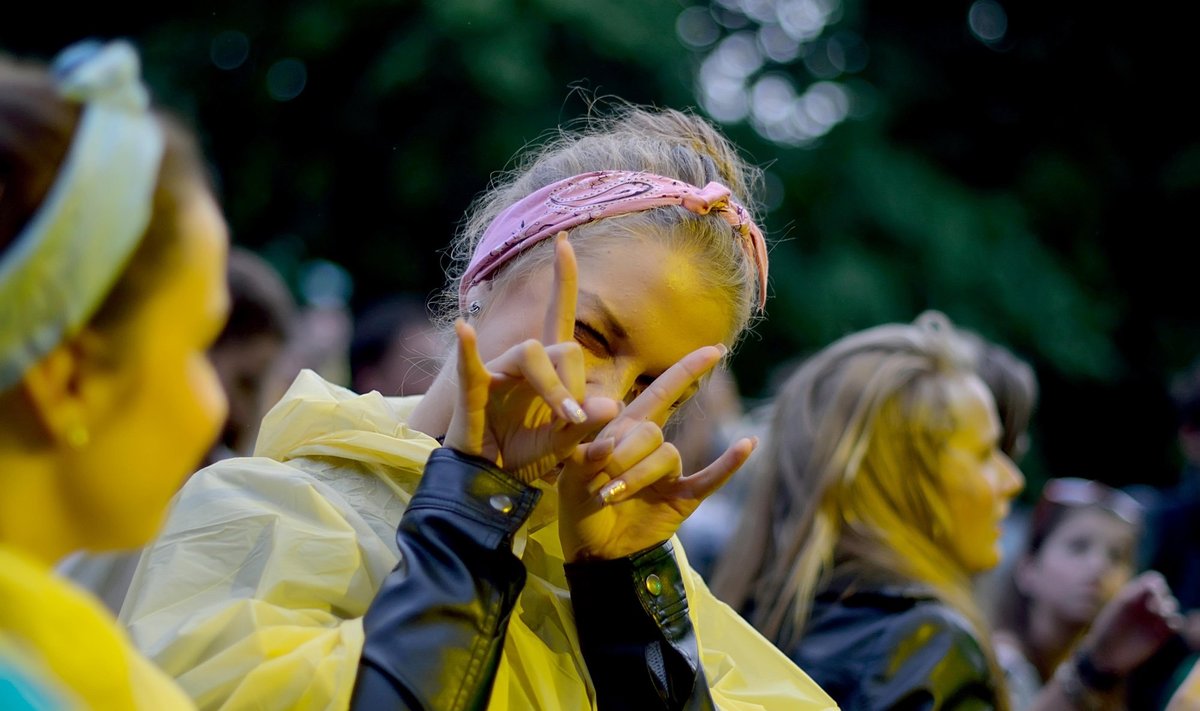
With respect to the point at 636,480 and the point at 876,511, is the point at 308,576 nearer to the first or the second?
the point at 636,480

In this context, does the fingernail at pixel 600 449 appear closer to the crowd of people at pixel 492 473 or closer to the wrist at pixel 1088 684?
the crowd of people at pixel 492 473

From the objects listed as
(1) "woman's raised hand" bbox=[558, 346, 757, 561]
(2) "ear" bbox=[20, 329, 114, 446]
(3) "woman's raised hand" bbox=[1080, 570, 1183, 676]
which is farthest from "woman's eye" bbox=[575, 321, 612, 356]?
(3) "woman's raised hand" bbox=[1080, 570, 1183, 676]

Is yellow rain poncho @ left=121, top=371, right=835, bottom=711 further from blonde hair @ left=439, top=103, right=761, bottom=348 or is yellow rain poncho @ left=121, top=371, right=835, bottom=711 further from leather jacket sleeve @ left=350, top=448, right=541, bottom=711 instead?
blonde hair @ left=439, top=103, right=761, bottom=348

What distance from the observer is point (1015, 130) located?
324 inches

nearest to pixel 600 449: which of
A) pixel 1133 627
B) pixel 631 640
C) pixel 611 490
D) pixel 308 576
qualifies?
pixel 611 490

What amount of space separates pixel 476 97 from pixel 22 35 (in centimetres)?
232

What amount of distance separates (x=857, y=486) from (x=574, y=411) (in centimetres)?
177

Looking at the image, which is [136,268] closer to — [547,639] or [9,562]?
[9,562]

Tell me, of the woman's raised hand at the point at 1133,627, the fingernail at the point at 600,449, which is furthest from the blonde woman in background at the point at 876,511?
the fingernail at the point at 600,449

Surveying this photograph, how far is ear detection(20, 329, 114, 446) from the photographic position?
1.02 meters

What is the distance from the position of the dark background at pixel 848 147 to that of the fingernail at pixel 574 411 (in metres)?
4.43

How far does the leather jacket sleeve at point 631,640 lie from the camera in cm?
182

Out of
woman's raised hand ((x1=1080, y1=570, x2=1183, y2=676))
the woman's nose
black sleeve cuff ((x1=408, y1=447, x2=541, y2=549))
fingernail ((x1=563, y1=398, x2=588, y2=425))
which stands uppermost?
fingernail ((x1=563, y1=398, x2=588, y2=425))

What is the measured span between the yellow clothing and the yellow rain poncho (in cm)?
43
